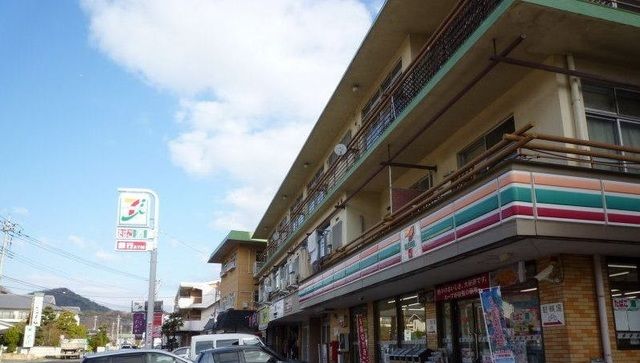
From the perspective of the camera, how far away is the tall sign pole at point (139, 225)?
1645 cm

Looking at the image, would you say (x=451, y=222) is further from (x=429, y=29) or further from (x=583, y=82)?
(x=429, y=29)

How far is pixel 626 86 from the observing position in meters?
11.4

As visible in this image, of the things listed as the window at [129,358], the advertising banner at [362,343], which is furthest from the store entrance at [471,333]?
the window at [129,358]

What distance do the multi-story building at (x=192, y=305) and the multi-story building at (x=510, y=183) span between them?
57.6 m

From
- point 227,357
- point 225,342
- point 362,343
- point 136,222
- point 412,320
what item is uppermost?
point 136,222

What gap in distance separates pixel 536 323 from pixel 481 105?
5.19 m

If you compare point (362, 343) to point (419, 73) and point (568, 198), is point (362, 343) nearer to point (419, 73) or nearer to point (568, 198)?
point (419, 73)

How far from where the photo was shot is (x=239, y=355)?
A: 13938 millimetres

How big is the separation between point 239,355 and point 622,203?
360 inches

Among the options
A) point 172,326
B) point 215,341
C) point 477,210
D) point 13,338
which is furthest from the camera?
point 172,326

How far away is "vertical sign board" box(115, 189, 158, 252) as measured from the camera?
16.5 meters

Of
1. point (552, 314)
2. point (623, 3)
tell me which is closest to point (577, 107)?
point (623, 3)

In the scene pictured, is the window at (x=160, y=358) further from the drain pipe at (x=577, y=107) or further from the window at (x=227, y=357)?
the drain pipe at (x=577, y=107)

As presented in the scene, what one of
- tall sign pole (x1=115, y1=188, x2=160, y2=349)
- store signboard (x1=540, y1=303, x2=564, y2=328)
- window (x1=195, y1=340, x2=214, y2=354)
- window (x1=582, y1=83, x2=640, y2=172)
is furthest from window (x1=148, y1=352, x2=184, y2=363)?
window (x1=582, y1=83, x2=640, y2=172)
